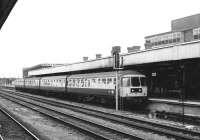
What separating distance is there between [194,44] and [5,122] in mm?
10617

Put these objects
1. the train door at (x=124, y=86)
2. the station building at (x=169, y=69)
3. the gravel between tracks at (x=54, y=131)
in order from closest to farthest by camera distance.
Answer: the gravel between tracks at (x=54, y=131) < the station building at (x=169, y=69) < the train door at (x=124, y=86)

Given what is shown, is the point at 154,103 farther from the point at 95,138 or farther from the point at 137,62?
the point at 95,138

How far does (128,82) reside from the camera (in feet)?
62.5

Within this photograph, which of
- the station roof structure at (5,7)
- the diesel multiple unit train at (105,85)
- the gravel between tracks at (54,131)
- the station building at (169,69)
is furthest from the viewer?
the diesel multiple unit train at (105,85)

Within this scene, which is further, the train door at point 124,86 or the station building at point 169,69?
the train door at point 124,86

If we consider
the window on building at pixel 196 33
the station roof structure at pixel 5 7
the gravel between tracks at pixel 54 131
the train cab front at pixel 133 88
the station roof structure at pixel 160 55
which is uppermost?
the window on building at pixel 196 33

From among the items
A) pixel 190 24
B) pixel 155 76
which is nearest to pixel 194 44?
pixel 155 76

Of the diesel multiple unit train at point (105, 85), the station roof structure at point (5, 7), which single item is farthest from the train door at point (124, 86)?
the station roof structure at point (5, 7)

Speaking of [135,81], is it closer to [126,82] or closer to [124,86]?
[126,82]

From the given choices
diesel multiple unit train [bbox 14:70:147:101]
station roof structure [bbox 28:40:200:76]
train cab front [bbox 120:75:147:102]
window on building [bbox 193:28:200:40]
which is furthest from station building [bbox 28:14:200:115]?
window on building [bbox 193:28:200:40]

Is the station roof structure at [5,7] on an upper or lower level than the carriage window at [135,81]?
upper

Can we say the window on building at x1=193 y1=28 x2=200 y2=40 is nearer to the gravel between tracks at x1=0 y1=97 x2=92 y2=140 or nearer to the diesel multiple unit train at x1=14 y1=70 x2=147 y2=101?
the diesel multiple unit train at x1=14 y1=70 x2=147 y2=101

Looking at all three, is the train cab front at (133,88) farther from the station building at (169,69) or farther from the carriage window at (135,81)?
the station building at (169,69)

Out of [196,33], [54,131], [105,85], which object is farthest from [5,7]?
[196,33]
